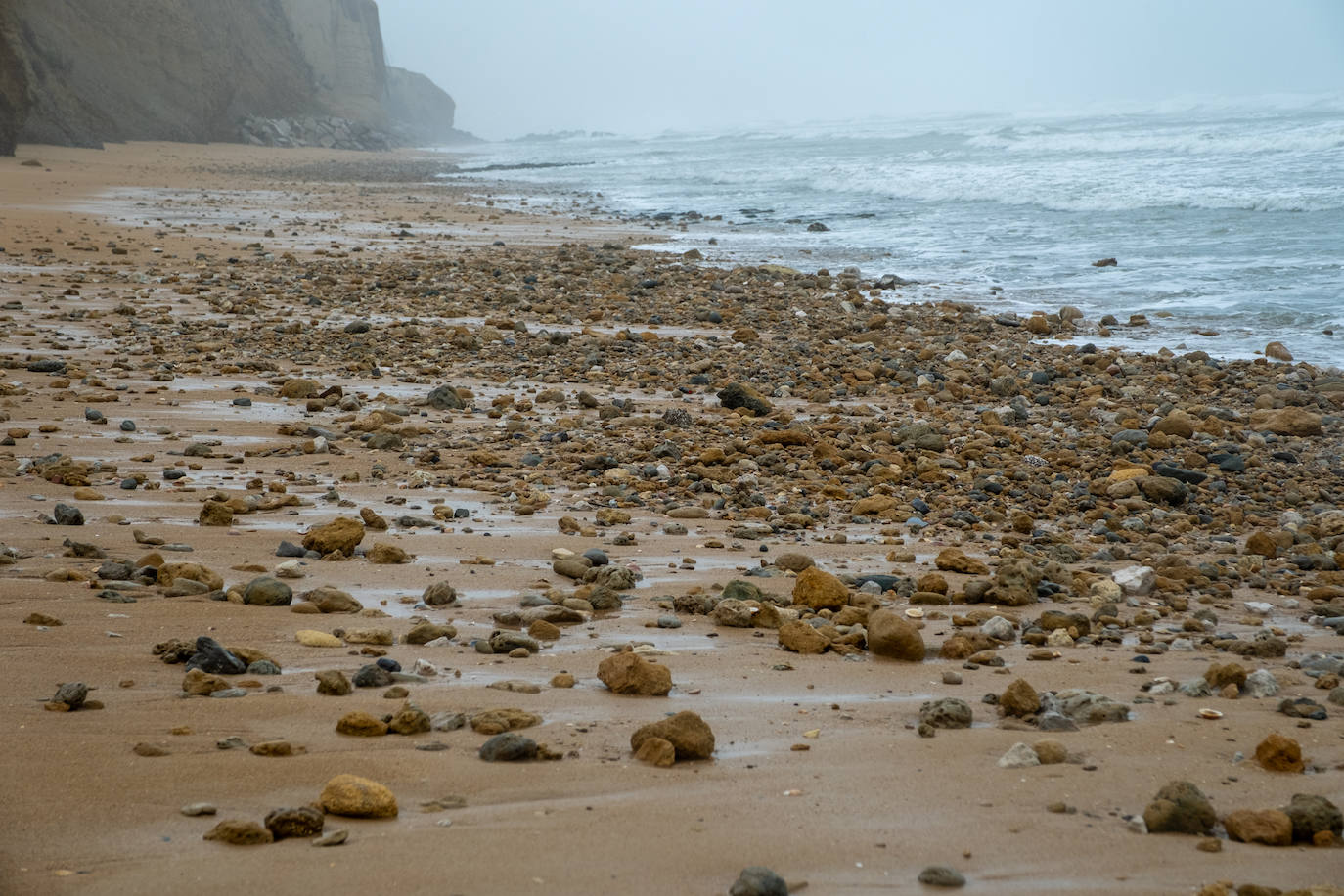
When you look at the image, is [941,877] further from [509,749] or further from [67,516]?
[67,516]

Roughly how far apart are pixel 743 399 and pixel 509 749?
455 centimetres

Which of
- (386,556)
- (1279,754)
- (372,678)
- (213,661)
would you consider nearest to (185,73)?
(386,556)

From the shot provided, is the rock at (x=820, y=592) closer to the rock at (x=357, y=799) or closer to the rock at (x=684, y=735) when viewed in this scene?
the rock at (x=684, y=735)

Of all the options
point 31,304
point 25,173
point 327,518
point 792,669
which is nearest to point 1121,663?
point 792,669

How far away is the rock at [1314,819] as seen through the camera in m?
2.31

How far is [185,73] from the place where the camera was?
147 feet

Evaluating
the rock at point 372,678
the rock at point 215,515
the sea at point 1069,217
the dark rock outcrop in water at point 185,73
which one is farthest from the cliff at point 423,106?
the rock at point 372,678

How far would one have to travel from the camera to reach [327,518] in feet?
15.6

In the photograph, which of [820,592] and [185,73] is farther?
[185,73]

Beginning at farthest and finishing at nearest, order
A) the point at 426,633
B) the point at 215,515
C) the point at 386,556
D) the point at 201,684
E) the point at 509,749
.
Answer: the point at 215,515 < the point at 386,556 < the point at 426,633 < the point at 201,684 < the point at 509,749

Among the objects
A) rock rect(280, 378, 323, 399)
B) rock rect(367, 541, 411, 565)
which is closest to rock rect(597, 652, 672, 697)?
rock rect(367, 541, 411, 565)

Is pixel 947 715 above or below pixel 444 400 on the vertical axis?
below

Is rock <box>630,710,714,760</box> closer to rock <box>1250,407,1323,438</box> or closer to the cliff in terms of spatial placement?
rock <box>1250,407,1323,438</box>

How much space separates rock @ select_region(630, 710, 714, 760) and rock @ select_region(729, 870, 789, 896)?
64 cm
